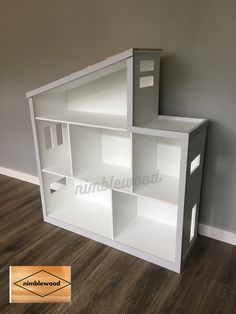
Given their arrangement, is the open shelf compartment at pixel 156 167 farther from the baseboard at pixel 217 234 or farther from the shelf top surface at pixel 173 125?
the baseboard at pixel 217 234

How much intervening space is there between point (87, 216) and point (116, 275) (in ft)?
2.08

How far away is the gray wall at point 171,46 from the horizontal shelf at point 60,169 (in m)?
0.78

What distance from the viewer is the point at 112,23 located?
1.97m

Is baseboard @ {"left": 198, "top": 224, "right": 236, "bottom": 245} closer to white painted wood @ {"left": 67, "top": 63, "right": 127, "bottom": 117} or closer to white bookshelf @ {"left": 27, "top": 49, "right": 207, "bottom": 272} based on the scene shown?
white bookshelf @ {"left": 27, "top": 49, "right": 207, "bottom": 272}

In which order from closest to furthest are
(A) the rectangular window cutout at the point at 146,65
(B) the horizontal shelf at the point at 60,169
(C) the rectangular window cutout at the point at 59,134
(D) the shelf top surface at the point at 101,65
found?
(D) the shelf top surface at the point at 101,65 → (A) the rectangular window cutout at the point at 146,65 → (B) the horizontal shelf at the point at 60,169 → (C) the rectangular window cutout at the point at 59,134

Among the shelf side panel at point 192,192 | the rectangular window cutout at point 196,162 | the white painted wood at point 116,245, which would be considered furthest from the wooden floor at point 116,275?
the rectangular window cutout at point 196,162

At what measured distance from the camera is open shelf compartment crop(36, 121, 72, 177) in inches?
83.6

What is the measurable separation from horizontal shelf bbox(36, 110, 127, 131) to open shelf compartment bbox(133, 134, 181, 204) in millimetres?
187

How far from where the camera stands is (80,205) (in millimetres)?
2441

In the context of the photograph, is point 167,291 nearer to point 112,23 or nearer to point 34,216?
point 34,216

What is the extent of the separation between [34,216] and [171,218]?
1.17 meters

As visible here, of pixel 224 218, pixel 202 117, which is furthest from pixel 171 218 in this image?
pixel 202 117

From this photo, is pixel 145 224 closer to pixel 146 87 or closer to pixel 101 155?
pixel 101 155

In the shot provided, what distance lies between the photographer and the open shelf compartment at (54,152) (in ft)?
6.97
